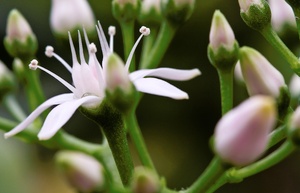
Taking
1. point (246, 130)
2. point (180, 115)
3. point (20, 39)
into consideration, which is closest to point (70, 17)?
point (20, 39)

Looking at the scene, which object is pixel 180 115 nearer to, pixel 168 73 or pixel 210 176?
pixel 168 73

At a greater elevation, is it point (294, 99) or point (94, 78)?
point (94, 78)

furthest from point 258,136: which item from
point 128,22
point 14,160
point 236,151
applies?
point 14,160

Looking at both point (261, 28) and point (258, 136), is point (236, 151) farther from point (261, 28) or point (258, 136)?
point (261, 28)

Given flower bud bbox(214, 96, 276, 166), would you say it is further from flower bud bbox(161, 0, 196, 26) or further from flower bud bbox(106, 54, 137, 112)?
flower bud bbox(161, 0, 196, 26)

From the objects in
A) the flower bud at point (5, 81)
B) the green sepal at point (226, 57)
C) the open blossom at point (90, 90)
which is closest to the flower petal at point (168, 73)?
the open blossom at point (90, 90)

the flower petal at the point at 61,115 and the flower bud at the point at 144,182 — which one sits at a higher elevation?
the flower petal at the point at 61,115

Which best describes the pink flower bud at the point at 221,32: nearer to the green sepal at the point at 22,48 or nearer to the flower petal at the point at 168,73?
the flower petal at the point at 168,73
